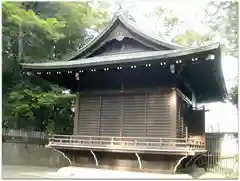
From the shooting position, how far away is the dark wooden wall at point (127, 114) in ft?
32.3

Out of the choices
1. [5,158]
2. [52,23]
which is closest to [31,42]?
[52,23]

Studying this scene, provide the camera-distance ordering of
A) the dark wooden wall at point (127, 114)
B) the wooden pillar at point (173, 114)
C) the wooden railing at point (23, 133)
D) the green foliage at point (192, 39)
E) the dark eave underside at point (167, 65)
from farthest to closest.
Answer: the green foliage at point (192, 39), the wooden railing at point (23, 133), the dark wooden wall at point (127, 114), the wooden pillar at point (173, 114), the dark eave underside at point (167, 65)

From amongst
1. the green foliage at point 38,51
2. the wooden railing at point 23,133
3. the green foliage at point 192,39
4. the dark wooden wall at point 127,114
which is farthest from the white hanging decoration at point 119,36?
the green foliage at point 192,39

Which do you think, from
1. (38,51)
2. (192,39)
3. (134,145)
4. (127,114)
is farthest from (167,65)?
(192,39)

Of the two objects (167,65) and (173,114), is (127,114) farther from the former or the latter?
(167,65)

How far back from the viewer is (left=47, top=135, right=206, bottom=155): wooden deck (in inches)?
348

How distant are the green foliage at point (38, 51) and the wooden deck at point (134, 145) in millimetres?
5655

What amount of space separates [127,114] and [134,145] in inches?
49.7

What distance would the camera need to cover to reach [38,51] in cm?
1841

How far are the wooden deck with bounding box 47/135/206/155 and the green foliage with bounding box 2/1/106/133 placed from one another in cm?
566

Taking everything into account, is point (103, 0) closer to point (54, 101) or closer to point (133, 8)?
point (133, 8)

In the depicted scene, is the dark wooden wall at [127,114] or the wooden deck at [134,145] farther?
the dark wooden wall at [127,114]

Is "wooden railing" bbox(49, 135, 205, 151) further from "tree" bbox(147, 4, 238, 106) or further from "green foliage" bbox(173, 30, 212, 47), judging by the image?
"green foliage" bbox(173, 30, 212, 47)

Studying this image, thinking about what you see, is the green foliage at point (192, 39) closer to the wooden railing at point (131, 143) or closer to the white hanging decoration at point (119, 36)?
the white hanging decoration at point (119, 36)
